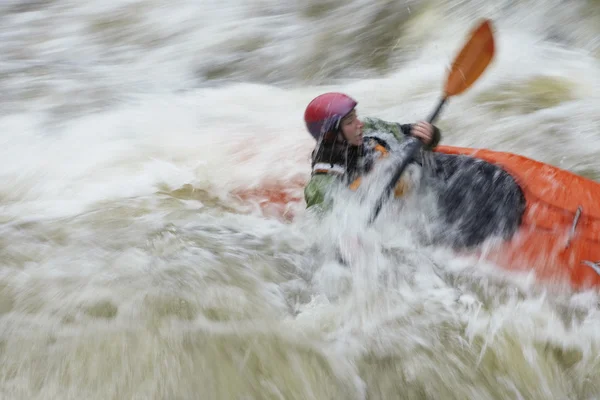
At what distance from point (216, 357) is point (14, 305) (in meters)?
0.97

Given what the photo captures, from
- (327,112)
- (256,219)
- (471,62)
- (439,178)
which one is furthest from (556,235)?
(256,219)

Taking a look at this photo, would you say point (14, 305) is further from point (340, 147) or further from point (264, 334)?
point (340, 147)

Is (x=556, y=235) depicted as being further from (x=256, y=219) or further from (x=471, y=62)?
(x=256, y=219)

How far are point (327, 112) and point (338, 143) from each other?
0.14 meters

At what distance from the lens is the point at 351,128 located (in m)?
2.46

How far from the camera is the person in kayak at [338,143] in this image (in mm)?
2459

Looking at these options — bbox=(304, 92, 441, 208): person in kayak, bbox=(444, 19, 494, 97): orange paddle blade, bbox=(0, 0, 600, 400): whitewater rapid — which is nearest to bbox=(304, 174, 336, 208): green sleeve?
bbox=(304, 92, 441, 208): person in kayak

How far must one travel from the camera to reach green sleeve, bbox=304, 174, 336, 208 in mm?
2477

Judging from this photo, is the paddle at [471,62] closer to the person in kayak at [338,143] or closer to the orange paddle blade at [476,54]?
the orange paddle blade at [476,54]

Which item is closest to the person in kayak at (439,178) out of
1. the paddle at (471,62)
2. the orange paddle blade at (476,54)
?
the paddle at (471,62)

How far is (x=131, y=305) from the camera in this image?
96.4 inches

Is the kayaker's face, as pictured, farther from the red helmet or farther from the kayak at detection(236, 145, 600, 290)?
the kayak at detection(236, 145, 600, 290)

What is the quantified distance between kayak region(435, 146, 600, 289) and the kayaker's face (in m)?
0.60

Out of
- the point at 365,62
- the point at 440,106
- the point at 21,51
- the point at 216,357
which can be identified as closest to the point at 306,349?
the point at 216,357
